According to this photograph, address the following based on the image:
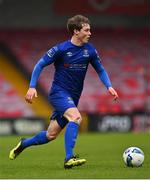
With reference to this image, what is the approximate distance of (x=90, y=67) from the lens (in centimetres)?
2736

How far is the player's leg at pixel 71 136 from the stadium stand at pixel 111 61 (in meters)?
16.3

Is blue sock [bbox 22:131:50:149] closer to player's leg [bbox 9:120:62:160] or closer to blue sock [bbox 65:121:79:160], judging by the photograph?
player's leg [bbox 9:120:62:160]

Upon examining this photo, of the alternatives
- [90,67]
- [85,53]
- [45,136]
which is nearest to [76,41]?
[85,53]

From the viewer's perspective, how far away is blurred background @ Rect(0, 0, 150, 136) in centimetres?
2597

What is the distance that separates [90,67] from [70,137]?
18205 millimetres

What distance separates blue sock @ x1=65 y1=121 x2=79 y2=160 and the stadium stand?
16.3m

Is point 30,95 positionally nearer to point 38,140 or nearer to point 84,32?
point 84,32

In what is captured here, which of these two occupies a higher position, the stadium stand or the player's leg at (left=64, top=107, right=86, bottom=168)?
the player's leg at (left=64, top=107, right=86, bottom=168)

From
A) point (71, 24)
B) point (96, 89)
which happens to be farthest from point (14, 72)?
point (71, 24)

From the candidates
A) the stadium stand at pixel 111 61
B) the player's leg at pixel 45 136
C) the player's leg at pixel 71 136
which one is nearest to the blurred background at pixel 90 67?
the stadium stand at pixel 111 61

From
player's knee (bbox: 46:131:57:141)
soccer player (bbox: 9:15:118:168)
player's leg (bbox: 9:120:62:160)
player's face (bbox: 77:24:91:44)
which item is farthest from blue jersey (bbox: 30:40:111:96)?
player's knee (bbox: 46:131:57:141)

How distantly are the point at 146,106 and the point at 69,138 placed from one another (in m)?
16.7

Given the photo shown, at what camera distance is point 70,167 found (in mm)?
9164

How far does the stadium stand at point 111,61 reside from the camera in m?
26.3
